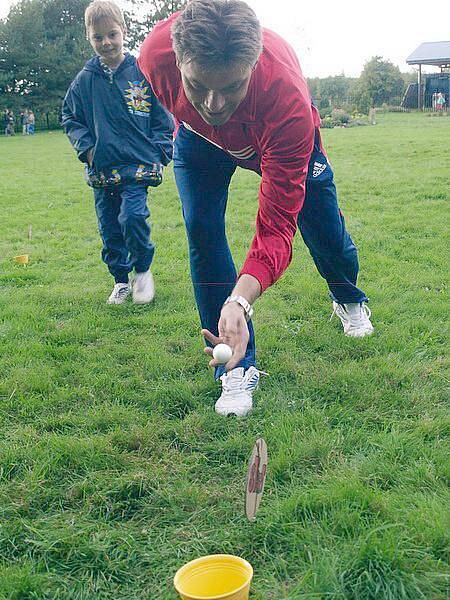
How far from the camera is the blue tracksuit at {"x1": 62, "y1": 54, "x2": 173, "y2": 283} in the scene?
4.77 m

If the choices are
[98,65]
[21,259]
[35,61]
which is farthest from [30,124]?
[98,65]

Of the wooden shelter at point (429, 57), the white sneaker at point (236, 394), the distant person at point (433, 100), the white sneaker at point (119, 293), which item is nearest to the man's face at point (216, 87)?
the white sneaker at point (236, 394)

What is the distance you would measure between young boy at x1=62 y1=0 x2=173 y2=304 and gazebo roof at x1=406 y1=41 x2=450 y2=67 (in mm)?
35043

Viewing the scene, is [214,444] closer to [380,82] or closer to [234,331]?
[234,331]

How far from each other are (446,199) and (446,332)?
451 centimetres

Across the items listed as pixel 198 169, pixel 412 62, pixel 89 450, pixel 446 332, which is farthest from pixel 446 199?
pixel 412 62

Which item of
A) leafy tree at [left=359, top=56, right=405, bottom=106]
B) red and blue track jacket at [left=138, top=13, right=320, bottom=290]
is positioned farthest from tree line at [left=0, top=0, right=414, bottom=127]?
red and blue track jacket at [left=138, top=13, right=320, bottom=290]

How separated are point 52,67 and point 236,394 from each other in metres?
42.1

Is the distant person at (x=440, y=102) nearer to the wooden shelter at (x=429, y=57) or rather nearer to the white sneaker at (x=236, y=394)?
the wooden shelter at (x=429, y=57)

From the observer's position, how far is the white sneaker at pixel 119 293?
496 cm

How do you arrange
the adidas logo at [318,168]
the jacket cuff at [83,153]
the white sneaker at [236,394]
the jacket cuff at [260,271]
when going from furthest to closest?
the jacket cuff at [83,153] → the adidas logo at [318,168] → the white sneaker at [236,394] → the jacket cuff at [260,271]

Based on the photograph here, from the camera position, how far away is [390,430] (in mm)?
2943

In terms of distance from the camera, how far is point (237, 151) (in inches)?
111

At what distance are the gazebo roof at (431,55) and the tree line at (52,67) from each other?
1471mm
